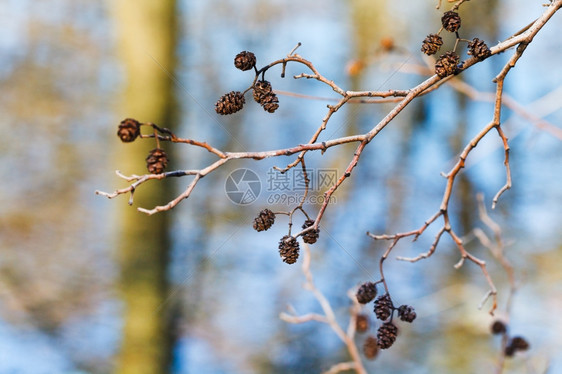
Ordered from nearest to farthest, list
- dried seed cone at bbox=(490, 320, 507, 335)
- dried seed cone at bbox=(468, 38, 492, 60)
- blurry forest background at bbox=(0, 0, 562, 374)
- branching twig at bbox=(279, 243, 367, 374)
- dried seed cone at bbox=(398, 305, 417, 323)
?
dried seed cone at bbox=(468, 38, 492, 60), dried seed cone at bbox=(398, 305, 417, 323), branching twig at bbox=(279, 243, 367, 374), dried seed cone at bbox=(490, 320, 507, 335), blurry forest background at bbox=(0, 0, 562, 374)

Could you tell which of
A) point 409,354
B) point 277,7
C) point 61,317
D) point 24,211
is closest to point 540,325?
point 409,354

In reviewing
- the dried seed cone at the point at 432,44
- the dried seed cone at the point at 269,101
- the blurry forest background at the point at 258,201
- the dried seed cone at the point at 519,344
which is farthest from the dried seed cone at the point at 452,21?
the blurry forest background at the point at 258,201

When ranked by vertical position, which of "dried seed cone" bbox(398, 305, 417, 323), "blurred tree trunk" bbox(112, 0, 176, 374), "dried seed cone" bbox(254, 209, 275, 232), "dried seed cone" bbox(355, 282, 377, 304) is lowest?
"dried seed cone" bbox(398, 305, 417, 323)

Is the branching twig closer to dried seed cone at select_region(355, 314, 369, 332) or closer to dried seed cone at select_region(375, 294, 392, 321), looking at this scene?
dried seed cone at select_region(355, 314, 369, 332)

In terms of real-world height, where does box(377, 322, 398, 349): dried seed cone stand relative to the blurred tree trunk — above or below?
below

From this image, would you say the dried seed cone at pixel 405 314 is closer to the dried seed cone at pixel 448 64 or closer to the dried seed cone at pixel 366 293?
the dried seed cone at pixel 366 293

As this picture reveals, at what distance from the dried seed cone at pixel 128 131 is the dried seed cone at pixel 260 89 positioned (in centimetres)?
20

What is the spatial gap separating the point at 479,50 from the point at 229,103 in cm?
39

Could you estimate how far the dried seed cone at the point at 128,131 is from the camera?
61 cm

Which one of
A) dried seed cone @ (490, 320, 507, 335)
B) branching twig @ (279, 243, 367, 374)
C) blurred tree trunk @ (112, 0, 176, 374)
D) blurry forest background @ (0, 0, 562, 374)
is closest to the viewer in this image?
branching twig @ (279, 243, 367, 374)

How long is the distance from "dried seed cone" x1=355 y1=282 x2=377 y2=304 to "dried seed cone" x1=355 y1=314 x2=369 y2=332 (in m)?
0.44

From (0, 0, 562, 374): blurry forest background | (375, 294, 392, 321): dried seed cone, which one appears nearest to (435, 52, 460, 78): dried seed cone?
(375, 294, 392, 321): dried seed cone

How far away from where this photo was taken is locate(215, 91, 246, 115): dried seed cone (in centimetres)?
75

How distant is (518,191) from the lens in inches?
178
